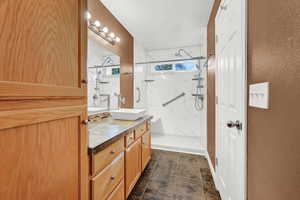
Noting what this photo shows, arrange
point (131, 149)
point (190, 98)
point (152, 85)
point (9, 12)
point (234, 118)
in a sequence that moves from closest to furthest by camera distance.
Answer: point (9, 12)
point (234, 118)
point (131, 149)
point (190, 98)
point (152, 85)

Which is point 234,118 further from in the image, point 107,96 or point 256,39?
point 107,96

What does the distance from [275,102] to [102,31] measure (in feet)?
7.08

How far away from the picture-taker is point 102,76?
7.04 ft

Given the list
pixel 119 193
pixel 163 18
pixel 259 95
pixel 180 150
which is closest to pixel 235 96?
pixel 259 95

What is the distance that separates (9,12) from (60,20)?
0.70 feet

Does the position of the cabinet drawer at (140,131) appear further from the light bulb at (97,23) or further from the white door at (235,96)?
the light bulb at (97,23)

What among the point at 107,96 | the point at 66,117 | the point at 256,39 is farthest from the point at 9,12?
the point at 107,96

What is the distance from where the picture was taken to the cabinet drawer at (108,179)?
91cm

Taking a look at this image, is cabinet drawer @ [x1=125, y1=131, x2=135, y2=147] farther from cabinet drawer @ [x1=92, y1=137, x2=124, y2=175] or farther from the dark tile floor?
the dark tile floor

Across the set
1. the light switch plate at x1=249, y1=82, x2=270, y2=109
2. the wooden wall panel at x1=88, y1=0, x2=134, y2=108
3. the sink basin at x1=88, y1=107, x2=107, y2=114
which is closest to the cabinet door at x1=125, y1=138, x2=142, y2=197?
the sink basin at x1=88, y1=107, x2=107, y2=114

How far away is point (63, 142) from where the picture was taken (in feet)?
2.24

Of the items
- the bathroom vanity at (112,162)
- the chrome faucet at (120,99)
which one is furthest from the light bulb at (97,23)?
the bathroom vanity at (112,162)

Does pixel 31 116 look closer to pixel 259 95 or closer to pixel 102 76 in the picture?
pixel 259 95

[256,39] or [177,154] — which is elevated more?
[256,39]
